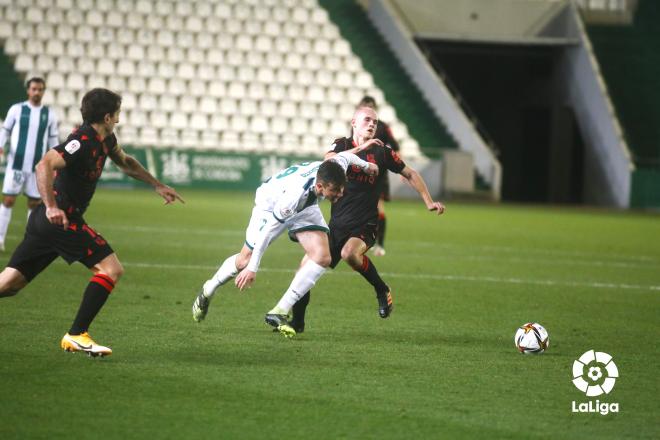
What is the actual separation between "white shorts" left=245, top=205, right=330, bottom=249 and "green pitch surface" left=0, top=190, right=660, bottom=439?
796 millimetres

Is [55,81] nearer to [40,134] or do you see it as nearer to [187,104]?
[187,104]

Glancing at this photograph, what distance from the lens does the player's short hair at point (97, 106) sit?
7.15m

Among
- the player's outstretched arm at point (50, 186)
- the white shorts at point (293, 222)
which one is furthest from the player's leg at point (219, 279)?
the player's outstretched arm at point (50, 186)

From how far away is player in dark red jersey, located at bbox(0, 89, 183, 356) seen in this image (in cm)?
715

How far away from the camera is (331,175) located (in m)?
7.75

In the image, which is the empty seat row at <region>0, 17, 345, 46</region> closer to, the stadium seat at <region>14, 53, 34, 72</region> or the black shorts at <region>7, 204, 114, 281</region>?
the stadium seat at <region>14, 53, 34, 72</region>

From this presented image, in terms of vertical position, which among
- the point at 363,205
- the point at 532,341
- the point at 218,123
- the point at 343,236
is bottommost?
the point at 532,341

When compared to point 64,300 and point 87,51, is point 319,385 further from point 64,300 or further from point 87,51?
point 87,51

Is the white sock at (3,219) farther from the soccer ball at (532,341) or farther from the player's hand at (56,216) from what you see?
the soccer ball at (532,341)

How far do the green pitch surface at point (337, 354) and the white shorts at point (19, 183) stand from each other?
4.64ft

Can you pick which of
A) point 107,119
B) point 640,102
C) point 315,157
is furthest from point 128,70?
point 107,119

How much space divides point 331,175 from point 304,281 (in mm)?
1083

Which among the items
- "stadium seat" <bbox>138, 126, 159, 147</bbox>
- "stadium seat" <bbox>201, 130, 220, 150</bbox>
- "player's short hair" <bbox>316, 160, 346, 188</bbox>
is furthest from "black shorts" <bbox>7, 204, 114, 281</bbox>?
"stadium seat" <bbox>201, 130, 220, 150</bbox>

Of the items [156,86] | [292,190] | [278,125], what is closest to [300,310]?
[292,190]
